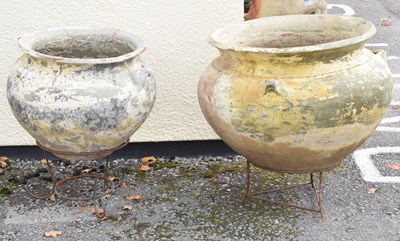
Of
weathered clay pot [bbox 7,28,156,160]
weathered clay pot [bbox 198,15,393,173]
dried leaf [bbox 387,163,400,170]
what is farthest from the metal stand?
weathered clay pot [bbox 7,28,156,160]

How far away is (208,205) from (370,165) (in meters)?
1.45

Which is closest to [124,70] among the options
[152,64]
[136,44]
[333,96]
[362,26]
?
[136,44]

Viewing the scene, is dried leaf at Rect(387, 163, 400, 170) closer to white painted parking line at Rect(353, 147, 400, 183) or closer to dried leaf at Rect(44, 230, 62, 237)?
white painted parking line at Rect(353, 147, 400, 183)

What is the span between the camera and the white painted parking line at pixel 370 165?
16.5 feet

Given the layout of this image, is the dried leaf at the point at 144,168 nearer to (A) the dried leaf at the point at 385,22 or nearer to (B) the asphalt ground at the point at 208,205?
(B) the asphalt ground at the point at 208,205

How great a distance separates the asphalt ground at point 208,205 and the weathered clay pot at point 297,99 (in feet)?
1.48

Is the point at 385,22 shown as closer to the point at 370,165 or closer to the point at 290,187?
the point at 370,165

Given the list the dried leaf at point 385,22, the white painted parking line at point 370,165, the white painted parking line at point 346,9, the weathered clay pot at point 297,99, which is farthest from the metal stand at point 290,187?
the white painted parking line at point 346,9

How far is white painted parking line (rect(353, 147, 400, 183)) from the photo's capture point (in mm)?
5027

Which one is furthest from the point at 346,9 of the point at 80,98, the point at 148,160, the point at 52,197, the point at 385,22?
the point at 80,98

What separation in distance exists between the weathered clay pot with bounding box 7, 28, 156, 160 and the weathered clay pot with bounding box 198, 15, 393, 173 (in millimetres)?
464

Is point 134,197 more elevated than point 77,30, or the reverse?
point 77,30

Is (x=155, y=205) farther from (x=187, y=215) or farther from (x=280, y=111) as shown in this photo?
(x=280, y=111)

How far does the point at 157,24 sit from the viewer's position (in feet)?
16.5
